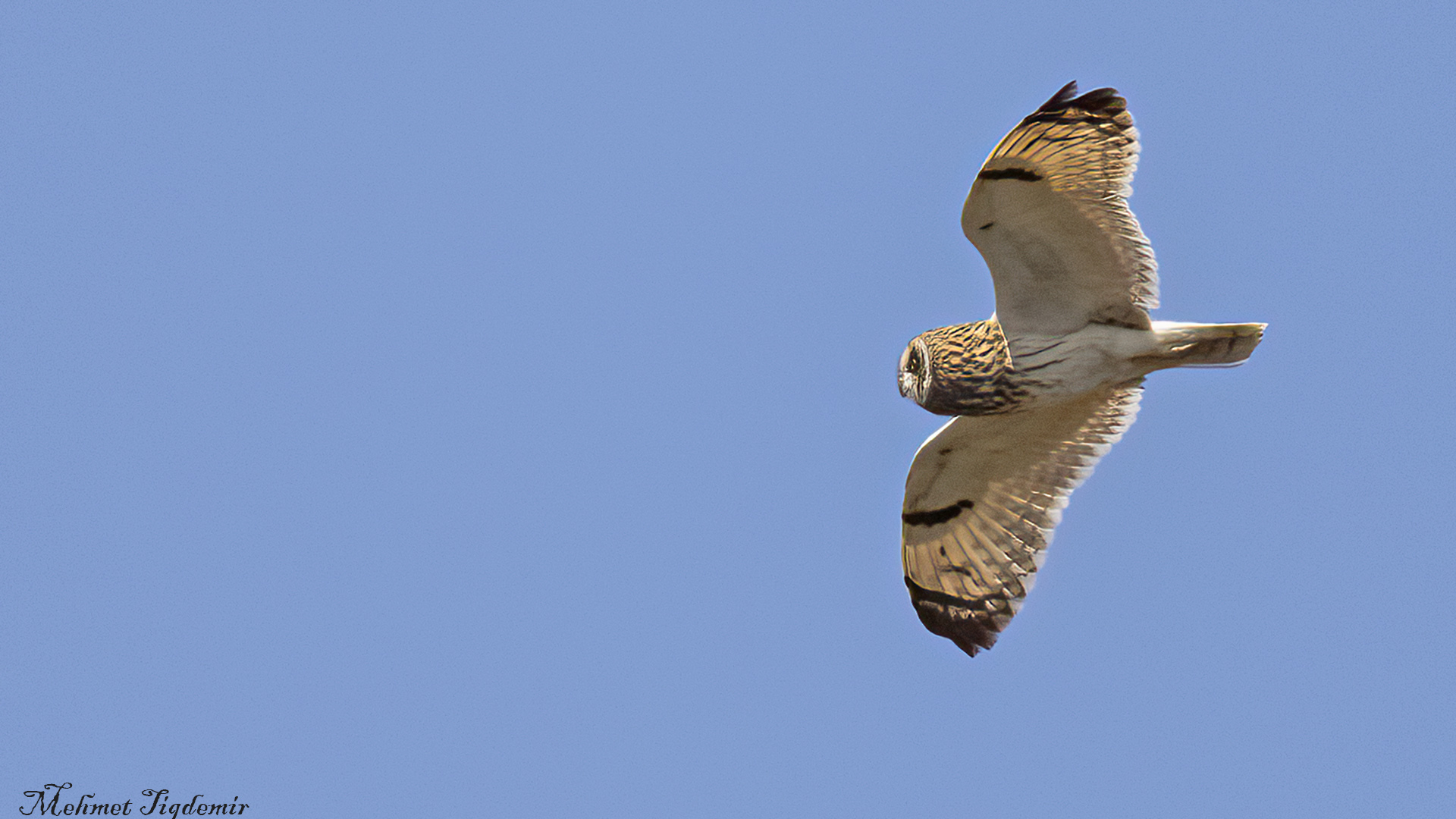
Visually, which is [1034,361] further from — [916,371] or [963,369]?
[916,371]

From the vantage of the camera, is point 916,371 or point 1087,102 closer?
point 1087,102

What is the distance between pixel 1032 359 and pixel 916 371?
2.07ft

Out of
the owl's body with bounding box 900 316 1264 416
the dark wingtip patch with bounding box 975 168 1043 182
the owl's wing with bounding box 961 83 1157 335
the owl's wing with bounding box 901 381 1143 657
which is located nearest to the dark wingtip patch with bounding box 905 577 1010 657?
the owl's wing with bounding box 901 381 1143 657

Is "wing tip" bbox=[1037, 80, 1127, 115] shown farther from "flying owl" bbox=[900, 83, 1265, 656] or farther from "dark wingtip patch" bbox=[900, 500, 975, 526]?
"dark wingtip patch" bbox=[900, 500, 975, 526]

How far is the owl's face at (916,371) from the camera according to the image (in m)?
7.38

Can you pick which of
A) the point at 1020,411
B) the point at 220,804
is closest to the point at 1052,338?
the point at 1020,411

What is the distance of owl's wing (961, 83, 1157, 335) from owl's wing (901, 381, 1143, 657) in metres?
0.70

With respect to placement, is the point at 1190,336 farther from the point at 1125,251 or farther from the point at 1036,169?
the point at 1036,169

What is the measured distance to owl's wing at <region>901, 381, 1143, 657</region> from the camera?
307 inches

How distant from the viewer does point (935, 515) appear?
325 inches

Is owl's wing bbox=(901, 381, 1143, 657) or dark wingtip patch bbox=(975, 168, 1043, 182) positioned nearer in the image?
dark wingtip patch bbox=(975, 168, 1043, 182)

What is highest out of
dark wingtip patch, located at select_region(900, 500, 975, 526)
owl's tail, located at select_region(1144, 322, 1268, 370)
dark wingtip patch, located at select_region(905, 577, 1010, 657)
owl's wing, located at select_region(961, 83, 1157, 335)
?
owl's wing, located at select_region(961, 83, 1157, 335)

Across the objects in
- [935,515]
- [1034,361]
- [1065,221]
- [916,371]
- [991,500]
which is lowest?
[935,515]

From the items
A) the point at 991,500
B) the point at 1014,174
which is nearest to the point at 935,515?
the point at 991,500
